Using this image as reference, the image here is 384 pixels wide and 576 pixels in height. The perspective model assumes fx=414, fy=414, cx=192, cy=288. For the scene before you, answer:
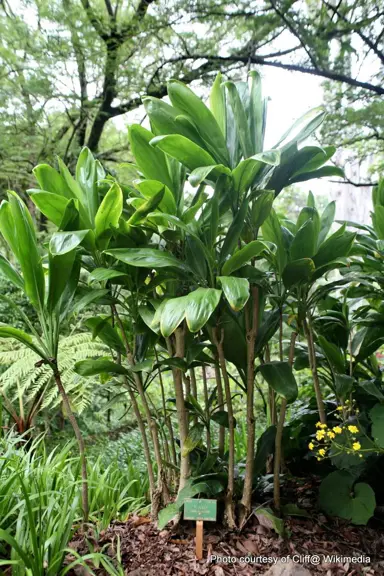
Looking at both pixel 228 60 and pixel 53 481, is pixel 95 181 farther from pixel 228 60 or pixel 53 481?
pixel 228 60

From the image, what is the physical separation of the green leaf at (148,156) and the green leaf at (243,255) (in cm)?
30

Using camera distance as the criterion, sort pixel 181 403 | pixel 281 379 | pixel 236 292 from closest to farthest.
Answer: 1. pixel 236 292
2. pixel 281 379
3. pixel 181 403

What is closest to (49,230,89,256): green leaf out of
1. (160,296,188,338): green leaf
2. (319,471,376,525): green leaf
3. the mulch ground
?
(160,296,188,338): green leaf

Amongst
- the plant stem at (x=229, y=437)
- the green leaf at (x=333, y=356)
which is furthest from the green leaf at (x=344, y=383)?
the plant stem at (x=229, y=437)

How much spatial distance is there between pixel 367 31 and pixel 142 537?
2.56 m

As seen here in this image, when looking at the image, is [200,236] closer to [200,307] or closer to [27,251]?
[200,307]

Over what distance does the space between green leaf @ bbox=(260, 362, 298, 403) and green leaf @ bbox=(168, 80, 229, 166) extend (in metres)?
0.57

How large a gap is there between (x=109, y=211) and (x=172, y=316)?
349 millimetres

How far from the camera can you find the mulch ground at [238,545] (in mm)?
1084

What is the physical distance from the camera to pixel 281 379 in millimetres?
1106

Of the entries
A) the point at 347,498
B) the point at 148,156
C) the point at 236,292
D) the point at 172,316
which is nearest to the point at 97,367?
the point at 172,316

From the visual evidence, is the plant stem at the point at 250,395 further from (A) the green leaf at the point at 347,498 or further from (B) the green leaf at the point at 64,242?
(B) the green leaf at the point at 64,242

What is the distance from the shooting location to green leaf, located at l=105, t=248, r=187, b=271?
99 cm

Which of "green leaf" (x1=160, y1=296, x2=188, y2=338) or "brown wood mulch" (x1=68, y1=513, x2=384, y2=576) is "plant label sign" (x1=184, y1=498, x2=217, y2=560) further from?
"green leaf" (x1=160, y1=296, x2=188, y2=338)
